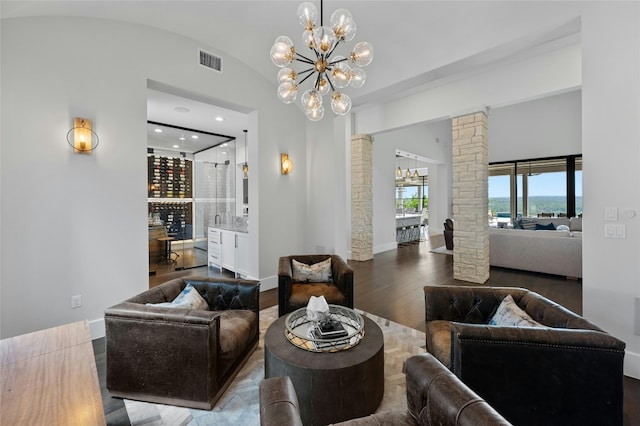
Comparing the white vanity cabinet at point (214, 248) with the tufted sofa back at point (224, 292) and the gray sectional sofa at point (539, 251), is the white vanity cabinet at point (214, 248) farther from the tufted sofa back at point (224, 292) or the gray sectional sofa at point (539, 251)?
the gray sectional sofa at point (539, 251)

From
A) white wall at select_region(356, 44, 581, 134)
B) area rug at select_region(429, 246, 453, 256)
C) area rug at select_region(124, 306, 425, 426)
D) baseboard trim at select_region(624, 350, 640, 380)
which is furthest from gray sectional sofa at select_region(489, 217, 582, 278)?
area rug at select_region(124, 306, 425, 426)

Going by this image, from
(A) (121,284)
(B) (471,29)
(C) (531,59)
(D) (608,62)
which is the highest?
(C) (531,59)

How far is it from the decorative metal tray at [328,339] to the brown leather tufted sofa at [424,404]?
0.62 metres

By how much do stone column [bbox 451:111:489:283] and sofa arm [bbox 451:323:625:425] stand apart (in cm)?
371

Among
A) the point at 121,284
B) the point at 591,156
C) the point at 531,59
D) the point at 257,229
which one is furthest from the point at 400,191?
the point at 121,284

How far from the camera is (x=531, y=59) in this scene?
15.0ft

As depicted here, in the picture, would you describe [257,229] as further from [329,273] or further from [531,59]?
[531,59]

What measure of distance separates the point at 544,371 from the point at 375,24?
3.51m

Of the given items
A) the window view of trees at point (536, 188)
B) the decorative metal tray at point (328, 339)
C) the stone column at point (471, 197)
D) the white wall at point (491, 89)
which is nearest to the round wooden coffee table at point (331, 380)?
the decorative metal tray at point (328, 339)

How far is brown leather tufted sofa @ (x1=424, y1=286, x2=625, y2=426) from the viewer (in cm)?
140

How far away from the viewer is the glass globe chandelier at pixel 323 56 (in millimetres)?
2111

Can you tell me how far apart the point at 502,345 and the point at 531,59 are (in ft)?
16.9

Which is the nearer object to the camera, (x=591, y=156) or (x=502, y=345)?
(x=502, y=345)

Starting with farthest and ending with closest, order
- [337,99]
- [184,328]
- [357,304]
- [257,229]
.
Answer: [257,229] < [357,304] < [337,99] < [184,328]
